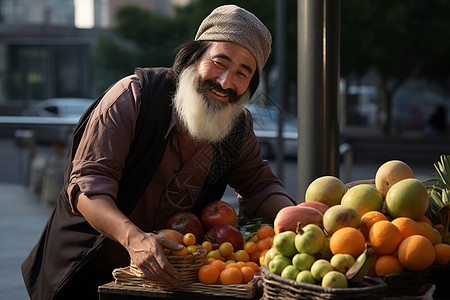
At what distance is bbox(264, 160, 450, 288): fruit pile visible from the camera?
1924 millimetres

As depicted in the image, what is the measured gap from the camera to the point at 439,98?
43.3m

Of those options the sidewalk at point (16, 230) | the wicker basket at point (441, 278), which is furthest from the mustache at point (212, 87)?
the sidewalk at point (16, 230)

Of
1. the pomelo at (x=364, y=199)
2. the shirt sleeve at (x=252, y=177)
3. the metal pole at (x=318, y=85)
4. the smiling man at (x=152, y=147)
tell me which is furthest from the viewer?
the metal pole at (x=318, y=85)

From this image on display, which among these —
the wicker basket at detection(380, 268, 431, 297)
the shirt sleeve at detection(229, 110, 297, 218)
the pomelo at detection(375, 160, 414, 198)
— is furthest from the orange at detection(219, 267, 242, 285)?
the shirt sleeve at detection(229, 110, 297, 218)

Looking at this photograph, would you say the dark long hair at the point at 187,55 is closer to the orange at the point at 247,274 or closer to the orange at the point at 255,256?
the orange at the point at 255,256

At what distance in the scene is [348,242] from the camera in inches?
77.7

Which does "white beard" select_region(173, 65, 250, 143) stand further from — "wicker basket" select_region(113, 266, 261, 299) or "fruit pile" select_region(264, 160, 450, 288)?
"wicker basket" select_region(113, 266, 261, 299)

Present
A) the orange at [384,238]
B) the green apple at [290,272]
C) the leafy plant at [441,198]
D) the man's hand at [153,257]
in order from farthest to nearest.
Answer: the leafy plant at [441,198] < the man's hand at [153,257] < the orange at [384,238] < the green apple at [290,272]

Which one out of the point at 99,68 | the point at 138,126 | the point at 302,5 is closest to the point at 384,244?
the point at 138,126

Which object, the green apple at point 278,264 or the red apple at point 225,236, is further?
the red apple at point 225,236

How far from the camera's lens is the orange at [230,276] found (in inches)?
87.3

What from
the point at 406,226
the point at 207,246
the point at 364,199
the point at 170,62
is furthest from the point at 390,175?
the point at 170,62

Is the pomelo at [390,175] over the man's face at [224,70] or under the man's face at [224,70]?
under

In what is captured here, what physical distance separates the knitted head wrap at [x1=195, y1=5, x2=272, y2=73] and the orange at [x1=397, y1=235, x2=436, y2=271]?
111 cm
